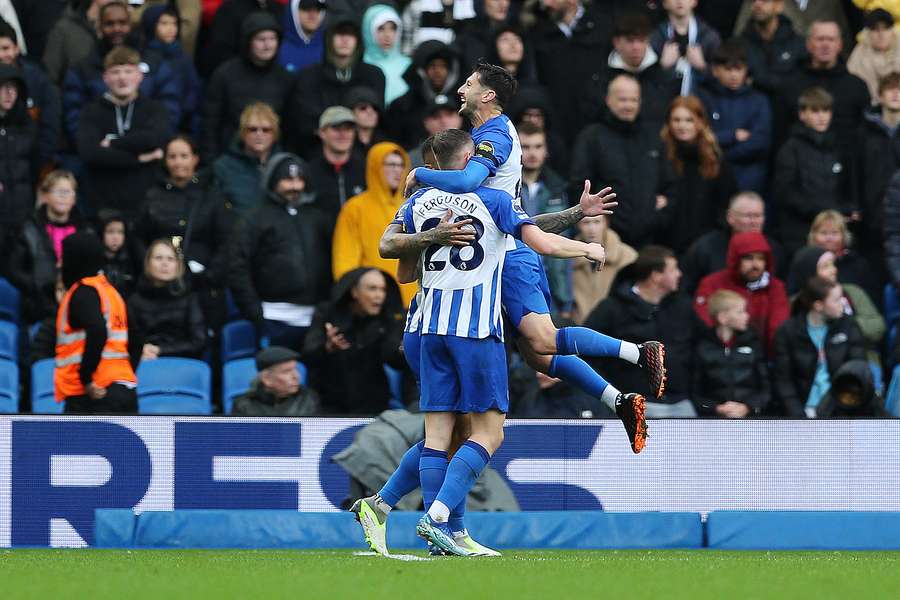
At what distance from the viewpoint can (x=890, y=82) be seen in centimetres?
1486

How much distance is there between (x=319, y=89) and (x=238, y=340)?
2.54 metres

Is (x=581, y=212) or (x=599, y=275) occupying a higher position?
(x=581, y=212)

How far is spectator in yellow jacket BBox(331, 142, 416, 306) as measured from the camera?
44.7 ft

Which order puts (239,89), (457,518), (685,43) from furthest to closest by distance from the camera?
(685,43)
(239,89)
(457,518)

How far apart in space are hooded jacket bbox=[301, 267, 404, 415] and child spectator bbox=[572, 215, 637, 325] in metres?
1.80

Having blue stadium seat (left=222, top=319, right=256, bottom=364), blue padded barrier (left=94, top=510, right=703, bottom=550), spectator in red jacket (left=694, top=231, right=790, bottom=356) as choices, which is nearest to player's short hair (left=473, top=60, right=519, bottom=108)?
blue padded barrier (left=94, top=510, right=703, bottom=550)

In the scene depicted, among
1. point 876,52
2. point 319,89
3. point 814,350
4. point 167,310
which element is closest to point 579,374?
point 814,350

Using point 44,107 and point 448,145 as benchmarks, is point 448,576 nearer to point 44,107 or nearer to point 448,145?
point 448,145

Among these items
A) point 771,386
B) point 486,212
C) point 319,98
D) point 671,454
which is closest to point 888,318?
point 771,386

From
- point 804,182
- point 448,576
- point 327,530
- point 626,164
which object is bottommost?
point 327,530

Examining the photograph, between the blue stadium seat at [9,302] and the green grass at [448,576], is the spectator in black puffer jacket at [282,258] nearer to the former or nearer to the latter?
the blue stadium seat at [9,302]

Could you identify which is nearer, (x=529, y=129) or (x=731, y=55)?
(x=529, y=129)

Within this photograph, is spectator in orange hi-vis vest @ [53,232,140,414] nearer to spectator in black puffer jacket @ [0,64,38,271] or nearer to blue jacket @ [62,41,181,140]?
spectator in black puffer jacket @ [0,64,38,271]

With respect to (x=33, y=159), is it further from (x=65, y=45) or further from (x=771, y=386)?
(x=771, y=386)
